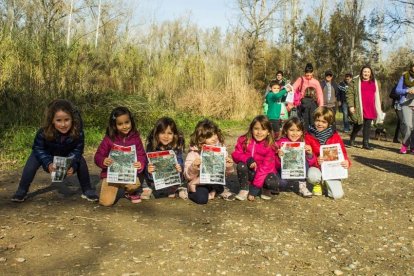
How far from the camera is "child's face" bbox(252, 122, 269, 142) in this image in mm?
4770

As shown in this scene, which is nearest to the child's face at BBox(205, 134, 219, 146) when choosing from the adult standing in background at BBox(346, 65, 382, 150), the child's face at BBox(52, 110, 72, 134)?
the child's face at BBox(52, 110, 72, 134)

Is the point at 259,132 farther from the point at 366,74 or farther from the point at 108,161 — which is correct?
the point at 366,74

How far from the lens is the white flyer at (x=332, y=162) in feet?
15.7

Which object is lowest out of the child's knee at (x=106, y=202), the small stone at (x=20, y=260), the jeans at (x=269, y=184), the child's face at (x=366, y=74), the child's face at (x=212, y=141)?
the small stone at (x=20, y=260)

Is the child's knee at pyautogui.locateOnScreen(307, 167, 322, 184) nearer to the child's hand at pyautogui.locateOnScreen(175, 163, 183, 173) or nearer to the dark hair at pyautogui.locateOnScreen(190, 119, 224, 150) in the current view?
the dark hair at pyautogui.locateOnScreen(190, 119, 224, 150)

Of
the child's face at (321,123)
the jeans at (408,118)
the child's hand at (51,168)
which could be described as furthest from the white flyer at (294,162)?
the jeans at (408,118)

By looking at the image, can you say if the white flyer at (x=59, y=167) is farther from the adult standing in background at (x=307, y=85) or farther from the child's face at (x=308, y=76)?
the child's face at (x=308, y=76)

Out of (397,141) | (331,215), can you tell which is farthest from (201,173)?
(397,141)

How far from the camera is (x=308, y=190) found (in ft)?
17.2

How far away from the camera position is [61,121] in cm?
433

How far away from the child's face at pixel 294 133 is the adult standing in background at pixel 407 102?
164 inches

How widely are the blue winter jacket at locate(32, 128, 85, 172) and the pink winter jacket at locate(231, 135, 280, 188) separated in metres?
A: 1.77

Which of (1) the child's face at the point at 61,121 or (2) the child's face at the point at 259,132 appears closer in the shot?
(1) the child's face at the point at 61,121

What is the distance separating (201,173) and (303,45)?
25593 millimetres
